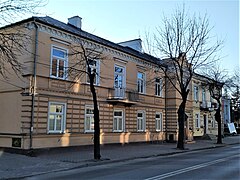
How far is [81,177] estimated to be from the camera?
1086cm

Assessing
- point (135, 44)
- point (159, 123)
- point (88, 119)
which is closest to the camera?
point (88, 119)

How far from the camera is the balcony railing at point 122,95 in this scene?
2354cm

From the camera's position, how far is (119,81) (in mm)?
25281

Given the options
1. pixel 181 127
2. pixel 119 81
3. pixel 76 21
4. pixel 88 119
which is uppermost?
pixel 76 21

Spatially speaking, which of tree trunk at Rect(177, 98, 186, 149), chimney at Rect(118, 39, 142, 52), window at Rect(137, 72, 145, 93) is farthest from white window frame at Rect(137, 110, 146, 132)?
chimney at Rect(118, 39, 142, 52)

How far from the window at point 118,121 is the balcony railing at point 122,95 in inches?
52.3

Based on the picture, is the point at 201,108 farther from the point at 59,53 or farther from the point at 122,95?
the point at 59,53

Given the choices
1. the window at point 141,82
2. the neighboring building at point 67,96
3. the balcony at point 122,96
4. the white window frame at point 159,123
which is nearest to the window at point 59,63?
the neighboring building at point 67,96

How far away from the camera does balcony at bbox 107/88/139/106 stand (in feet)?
76.7

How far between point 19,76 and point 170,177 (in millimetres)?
11703

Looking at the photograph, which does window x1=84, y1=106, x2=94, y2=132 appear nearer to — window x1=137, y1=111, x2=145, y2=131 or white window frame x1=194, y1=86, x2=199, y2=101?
window x1=137, y1=111, x2=145, y2=131

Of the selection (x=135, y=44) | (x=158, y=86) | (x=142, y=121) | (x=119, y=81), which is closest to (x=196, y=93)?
(x=158, y=86)

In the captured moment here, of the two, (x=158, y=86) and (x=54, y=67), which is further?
(x=158, y=86)

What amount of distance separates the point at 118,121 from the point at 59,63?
7781 mm
